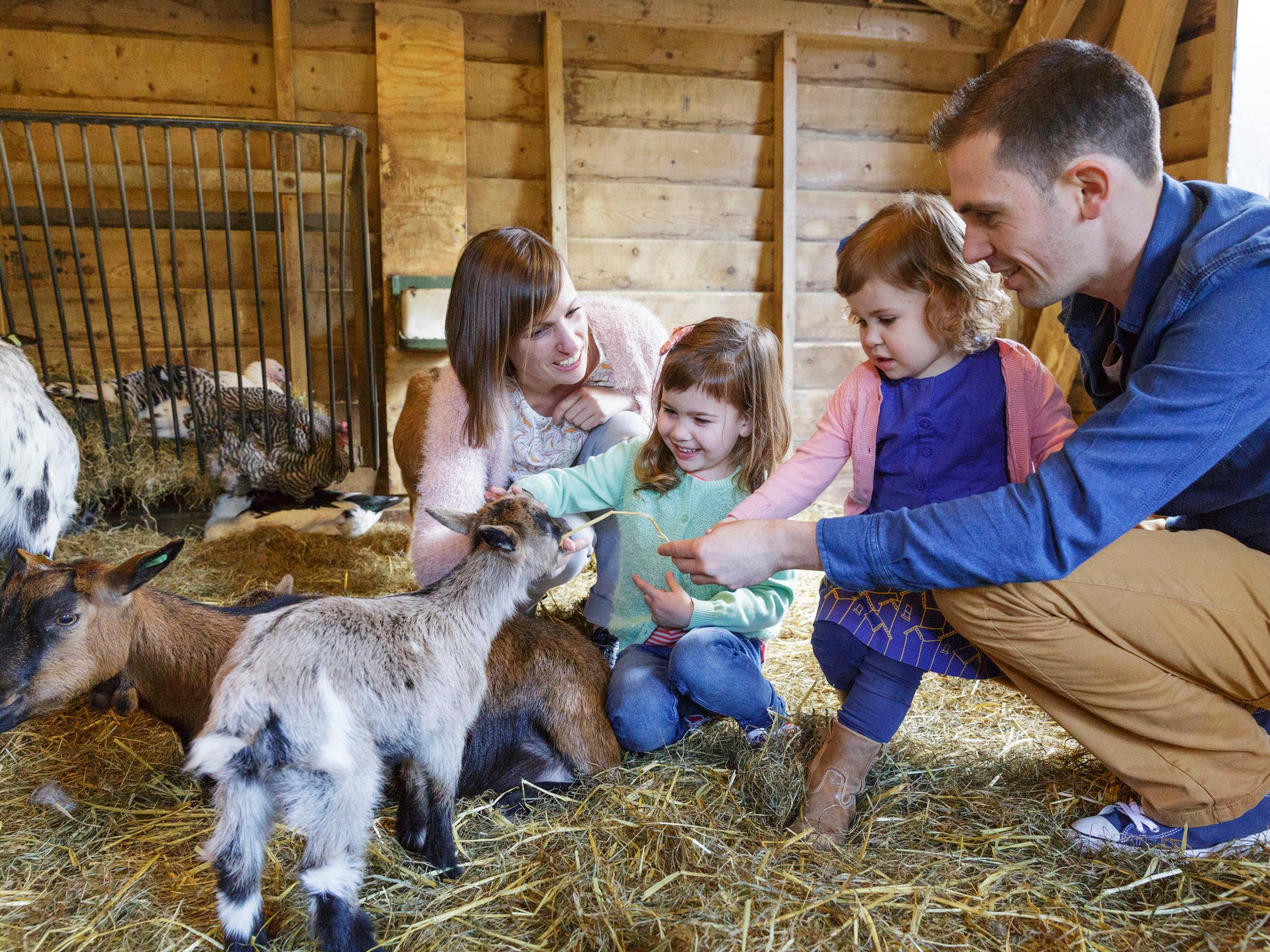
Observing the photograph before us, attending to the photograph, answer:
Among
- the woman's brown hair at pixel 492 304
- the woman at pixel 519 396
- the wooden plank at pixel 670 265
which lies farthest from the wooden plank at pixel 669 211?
the woman's brown hair at pixel 492 304

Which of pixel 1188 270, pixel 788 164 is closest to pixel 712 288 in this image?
pixel 788 164

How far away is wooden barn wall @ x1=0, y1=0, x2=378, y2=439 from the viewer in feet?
19.0

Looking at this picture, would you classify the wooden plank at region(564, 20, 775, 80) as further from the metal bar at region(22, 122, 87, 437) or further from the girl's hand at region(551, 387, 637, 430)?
the girl's hand at region(551, 387, 637, 430)

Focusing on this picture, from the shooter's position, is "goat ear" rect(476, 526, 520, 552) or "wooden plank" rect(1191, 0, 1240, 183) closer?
"goat ear" rect(476, 526, 520, 552)

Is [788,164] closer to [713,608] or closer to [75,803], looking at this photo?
[713,608]

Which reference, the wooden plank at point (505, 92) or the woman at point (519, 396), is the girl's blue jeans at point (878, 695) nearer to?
the woman at point (519, 396)

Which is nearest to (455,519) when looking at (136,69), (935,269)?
(935,269)

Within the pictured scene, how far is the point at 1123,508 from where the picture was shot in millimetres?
1844

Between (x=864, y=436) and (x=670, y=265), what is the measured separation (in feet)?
14.4

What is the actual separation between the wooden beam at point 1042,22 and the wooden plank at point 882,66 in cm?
35

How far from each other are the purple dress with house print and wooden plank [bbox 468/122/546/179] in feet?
14.9

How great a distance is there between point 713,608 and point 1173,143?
178 inches

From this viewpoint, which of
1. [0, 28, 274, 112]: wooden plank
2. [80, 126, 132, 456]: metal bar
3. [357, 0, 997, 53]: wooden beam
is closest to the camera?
[80, 126, 132, 456]: metal bar

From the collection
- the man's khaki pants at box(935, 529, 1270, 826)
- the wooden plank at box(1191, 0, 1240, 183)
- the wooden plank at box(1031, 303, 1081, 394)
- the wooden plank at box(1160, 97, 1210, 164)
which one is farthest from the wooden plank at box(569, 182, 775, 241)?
the man's khaki pants at box(935, 529, 1270, 826)
